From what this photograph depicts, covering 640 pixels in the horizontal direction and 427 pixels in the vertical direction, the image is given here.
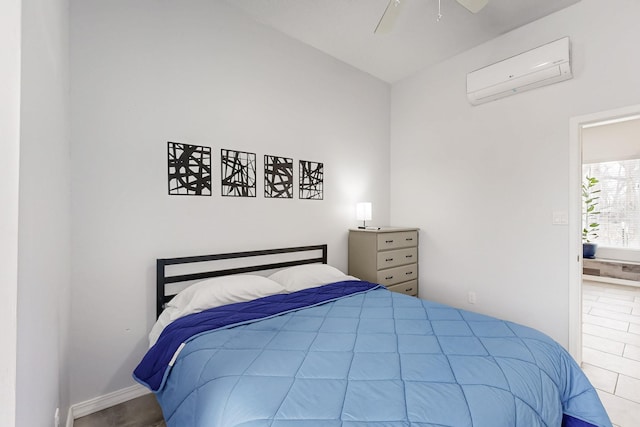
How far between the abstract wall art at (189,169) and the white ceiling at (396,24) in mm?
1304

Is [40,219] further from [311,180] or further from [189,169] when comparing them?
[311,180]

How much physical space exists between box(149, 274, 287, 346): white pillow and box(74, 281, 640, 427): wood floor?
0.44 meters

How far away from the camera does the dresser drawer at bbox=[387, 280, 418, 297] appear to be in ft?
10.9

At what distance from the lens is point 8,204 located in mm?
632

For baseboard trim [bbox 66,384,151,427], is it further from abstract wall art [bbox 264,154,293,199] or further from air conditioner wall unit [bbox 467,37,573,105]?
air conditioner wall unit [bbox 467,37,573,105]

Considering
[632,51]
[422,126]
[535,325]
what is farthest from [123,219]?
[632,51]

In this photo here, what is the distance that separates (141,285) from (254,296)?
2.57 feet

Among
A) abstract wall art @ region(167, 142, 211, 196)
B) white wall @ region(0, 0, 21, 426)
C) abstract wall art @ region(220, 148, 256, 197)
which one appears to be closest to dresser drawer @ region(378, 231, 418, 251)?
abstract wall art @ region(220, 148, 256, 197)

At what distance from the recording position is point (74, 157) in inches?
72.9

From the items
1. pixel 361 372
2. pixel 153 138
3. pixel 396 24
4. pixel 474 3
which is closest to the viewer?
pixel 361 372

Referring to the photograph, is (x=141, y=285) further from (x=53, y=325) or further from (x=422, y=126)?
(x=422, y=126)

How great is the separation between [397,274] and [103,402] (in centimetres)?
272

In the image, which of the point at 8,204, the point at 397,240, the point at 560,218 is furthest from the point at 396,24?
the point at 8,204

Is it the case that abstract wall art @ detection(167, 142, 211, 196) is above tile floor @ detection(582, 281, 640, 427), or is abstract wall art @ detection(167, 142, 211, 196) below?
above
